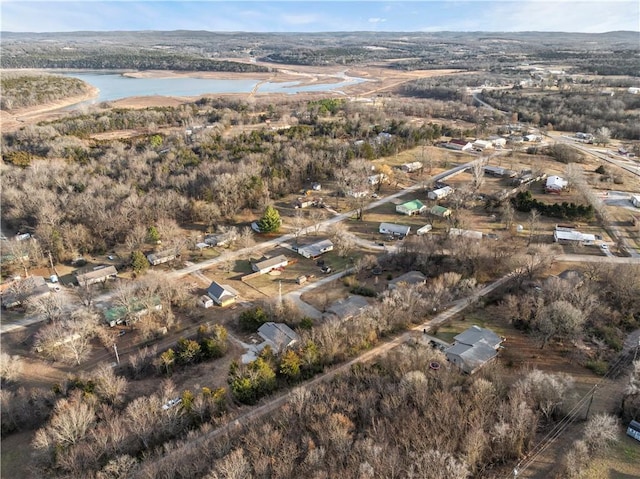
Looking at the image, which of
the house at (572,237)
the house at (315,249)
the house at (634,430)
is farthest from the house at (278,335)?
the house at (572,237)

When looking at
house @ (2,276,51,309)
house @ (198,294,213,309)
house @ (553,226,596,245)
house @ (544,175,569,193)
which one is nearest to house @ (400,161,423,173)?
house @ (544,175,569,193)

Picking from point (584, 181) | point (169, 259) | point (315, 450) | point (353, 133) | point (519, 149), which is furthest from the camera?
point (353, 133)

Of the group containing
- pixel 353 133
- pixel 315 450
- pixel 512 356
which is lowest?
pixel 512 356

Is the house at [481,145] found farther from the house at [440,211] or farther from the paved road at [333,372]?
the paved road at [333,372]

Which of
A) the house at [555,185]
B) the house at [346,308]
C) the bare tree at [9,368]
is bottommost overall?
the bare tree at [9,368]

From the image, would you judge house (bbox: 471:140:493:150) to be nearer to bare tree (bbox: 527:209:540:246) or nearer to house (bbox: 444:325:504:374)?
bare tree (bbox: 527:209:540:246)

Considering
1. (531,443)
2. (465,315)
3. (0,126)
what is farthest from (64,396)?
(0,126)

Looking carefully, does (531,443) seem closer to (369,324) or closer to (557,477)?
(557,477)
